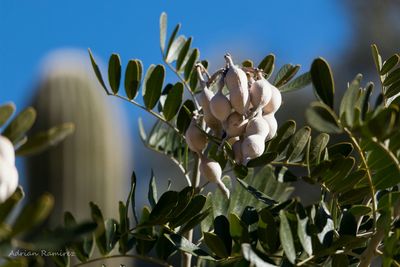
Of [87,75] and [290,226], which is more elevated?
[87,75]

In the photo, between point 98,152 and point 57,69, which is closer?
point 98,152

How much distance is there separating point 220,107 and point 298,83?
0.18 m

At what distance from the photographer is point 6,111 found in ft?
1.70

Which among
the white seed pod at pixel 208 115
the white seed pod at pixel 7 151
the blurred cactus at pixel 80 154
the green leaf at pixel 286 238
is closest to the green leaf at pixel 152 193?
the white seed pod at pixel 208 115

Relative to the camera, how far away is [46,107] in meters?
4.46

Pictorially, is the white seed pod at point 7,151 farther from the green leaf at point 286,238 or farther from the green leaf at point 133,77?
the green leaf at point 133,77

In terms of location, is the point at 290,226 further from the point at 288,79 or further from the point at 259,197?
the point at 288,79

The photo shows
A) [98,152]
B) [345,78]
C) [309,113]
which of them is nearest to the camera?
[309,113]

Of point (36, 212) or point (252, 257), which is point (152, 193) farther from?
point (36, 212)

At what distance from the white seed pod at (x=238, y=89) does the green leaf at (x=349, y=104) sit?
0.12 metres

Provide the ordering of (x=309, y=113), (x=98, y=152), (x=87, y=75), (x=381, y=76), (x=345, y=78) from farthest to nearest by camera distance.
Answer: (x=345, y=78), (x=87, y=75), (x=98, y=152), (x=381, y=76), (x=309, y=113)

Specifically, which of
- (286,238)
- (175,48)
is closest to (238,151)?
(286,238)

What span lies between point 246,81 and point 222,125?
39 mm

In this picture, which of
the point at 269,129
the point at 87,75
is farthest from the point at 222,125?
the point at 87,75
